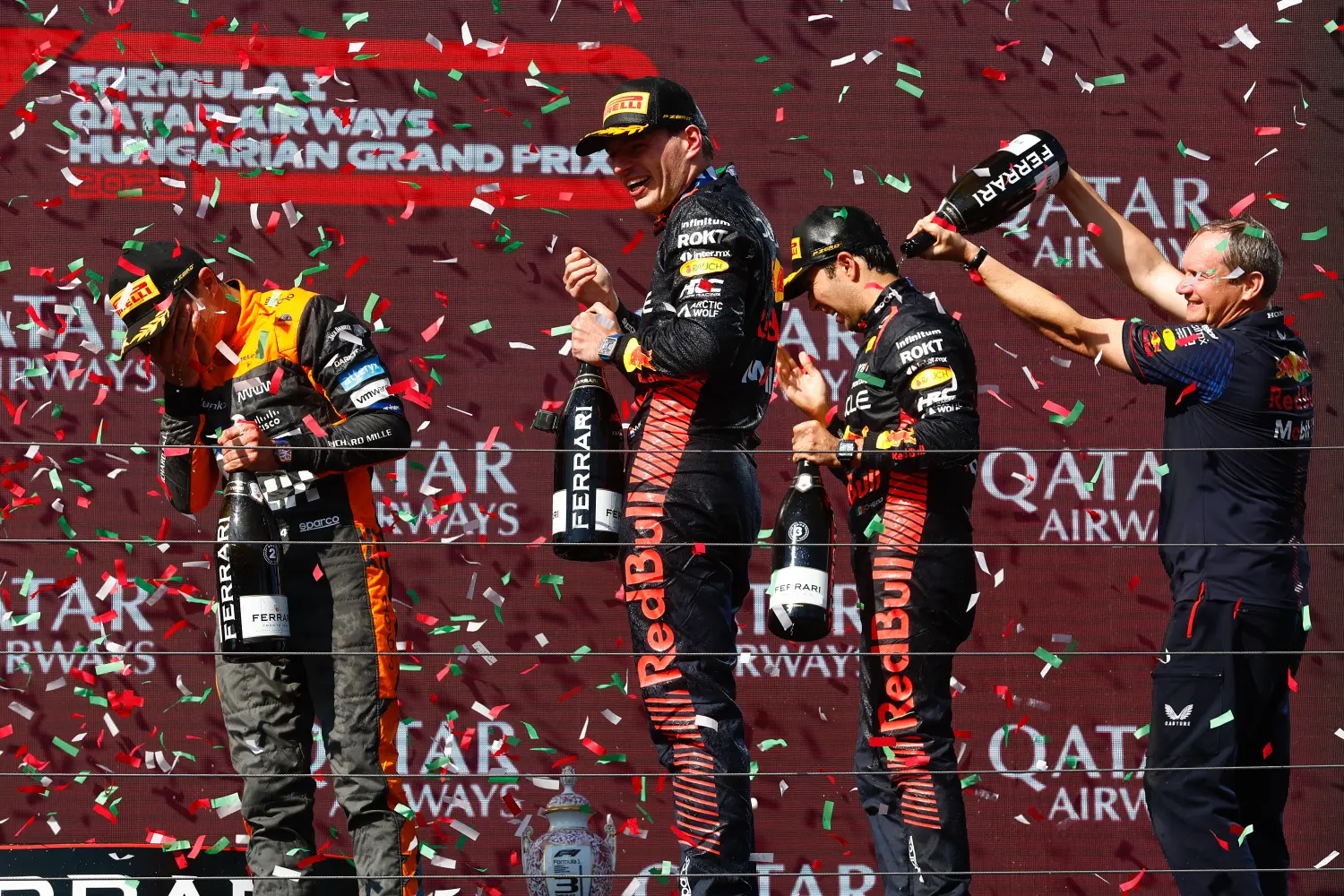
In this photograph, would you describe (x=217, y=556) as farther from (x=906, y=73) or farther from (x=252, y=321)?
(x=906, y=73)

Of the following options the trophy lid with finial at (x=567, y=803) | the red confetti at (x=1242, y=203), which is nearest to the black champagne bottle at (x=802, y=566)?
the trophy lid with finial at (x=567, y=803)

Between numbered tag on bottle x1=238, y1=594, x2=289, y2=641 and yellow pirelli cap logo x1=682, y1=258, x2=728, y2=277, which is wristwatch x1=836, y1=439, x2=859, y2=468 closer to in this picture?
yellow pirelli cap logo x1=682, y1=258, x2=728, y2=277

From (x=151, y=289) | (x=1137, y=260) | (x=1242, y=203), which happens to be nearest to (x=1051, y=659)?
(x=1137, y=260)

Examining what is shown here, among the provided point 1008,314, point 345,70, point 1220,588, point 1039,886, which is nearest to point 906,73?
point 1008,314

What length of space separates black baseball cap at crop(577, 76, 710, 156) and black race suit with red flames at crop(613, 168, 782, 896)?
0.14 m

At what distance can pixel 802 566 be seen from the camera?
3002mm

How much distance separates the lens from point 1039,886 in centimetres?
398

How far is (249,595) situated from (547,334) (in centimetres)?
125

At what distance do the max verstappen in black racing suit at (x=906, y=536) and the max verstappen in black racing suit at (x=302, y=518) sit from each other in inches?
37.1

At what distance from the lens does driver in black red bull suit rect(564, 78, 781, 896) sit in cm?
249

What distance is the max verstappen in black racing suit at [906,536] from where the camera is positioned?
282cm

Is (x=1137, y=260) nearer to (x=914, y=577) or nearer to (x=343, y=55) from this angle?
(x=914, y=577)

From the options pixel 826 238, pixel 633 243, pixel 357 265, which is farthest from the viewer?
pixel 633 243

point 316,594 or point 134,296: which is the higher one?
point 134,296
